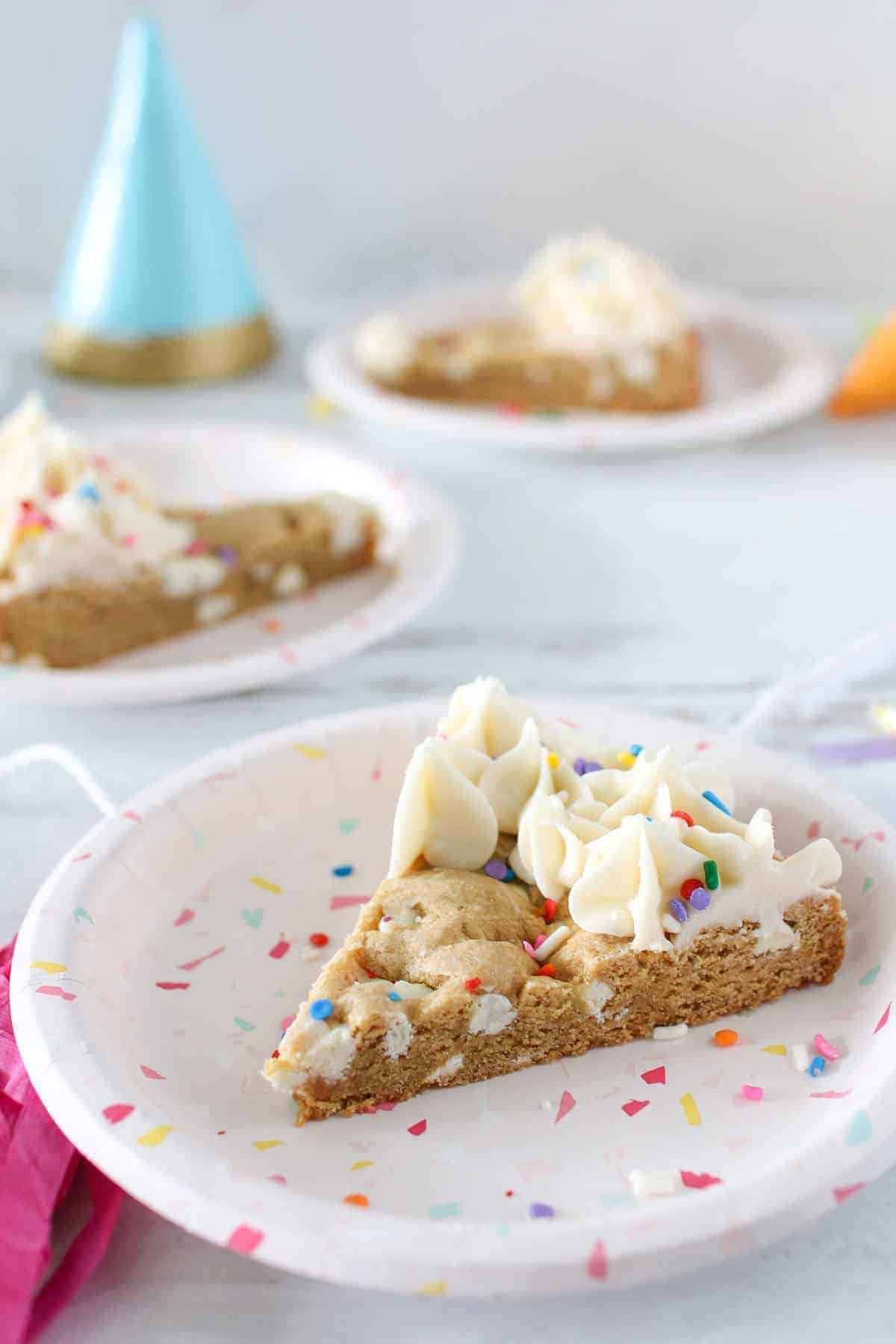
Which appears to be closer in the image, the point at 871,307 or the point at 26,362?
the point at 26,362

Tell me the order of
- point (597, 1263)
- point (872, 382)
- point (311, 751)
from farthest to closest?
point (872, 382), point (311, 751), point (597, 1263)

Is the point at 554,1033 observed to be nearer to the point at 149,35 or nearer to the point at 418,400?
the point at 418,400

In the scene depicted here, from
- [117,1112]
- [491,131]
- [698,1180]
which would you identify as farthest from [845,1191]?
[491,131]

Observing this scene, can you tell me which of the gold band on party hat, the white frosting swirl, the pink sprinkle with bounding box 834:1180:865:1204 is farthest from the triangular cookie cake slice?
the gold band on party hat

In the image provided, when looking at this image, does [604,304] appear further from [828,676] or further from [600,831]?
[600,831]

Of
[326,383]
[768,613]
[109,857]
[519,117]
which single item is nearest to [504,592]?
[768,613]

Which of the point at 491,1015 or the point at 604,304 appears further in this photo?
the point at 604,304

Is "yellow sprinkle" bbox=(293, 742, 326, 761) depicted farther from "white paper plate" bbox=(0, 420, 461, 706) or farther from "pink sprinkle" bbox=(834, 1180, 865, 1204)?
"pink sprinkle" bbox=(834, 1180, 865, 1204)
